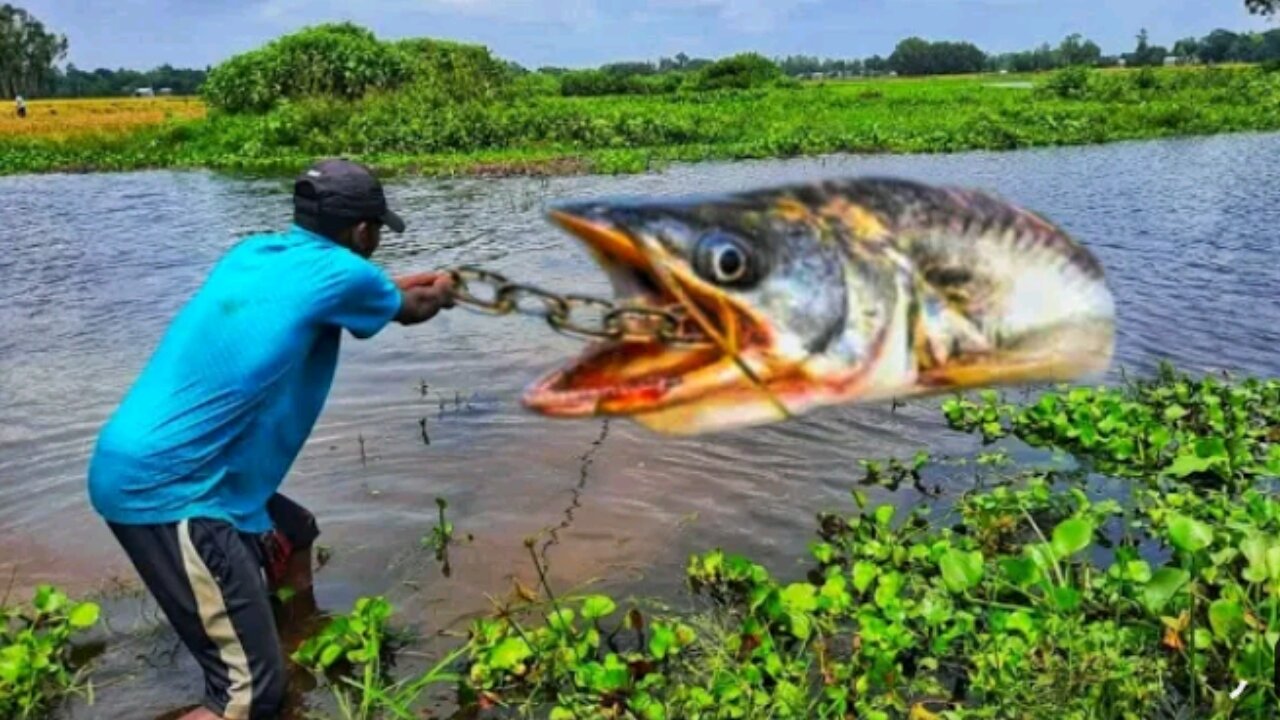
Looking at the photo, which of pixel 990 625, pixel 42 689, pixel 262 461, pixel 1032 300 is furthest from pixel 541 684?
pixel 1032 300

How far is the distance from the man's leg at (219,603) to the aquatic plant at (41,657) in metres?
0.91

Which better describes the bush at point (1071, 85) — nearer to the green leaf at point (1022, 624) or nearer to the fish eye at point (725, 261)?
the green leaf at point (1022, 624)

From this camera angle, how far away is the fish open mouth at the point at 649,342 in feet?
6.69

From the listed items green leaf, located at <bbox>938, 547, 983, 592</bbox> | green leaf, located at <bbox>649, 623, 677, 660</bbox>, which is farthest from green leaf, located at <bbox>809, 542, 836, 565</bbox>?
green leaf, located at <bbox>649, 623, 677, 660</bbox>

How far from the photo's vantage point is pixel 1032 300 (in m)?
2.16

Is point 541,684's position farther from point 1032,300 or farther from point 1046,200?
point 1046,200

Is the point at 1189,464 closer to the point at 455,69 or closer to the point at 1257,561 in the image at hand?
the point at 1257,561

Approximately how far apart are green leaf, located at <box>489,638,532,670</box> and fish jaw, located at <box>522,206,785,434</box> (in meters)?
2.18

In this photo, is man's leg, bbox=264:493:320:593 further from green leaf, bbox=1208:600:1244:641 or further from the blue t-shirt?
green leaf, bbox=1208:600:1244:641

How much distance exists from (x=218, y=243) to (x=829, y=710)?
14.3 m

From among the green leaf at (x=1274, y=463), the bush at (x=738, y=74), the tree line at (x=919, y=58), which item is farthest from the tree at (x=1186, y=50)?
the green leaf at (x=1274, y=463)

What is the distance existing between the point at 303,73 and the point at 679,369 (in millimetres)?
39729

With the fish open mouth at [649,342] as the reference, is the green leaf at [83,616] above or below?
below

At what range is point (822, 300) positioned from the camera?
2.06m
